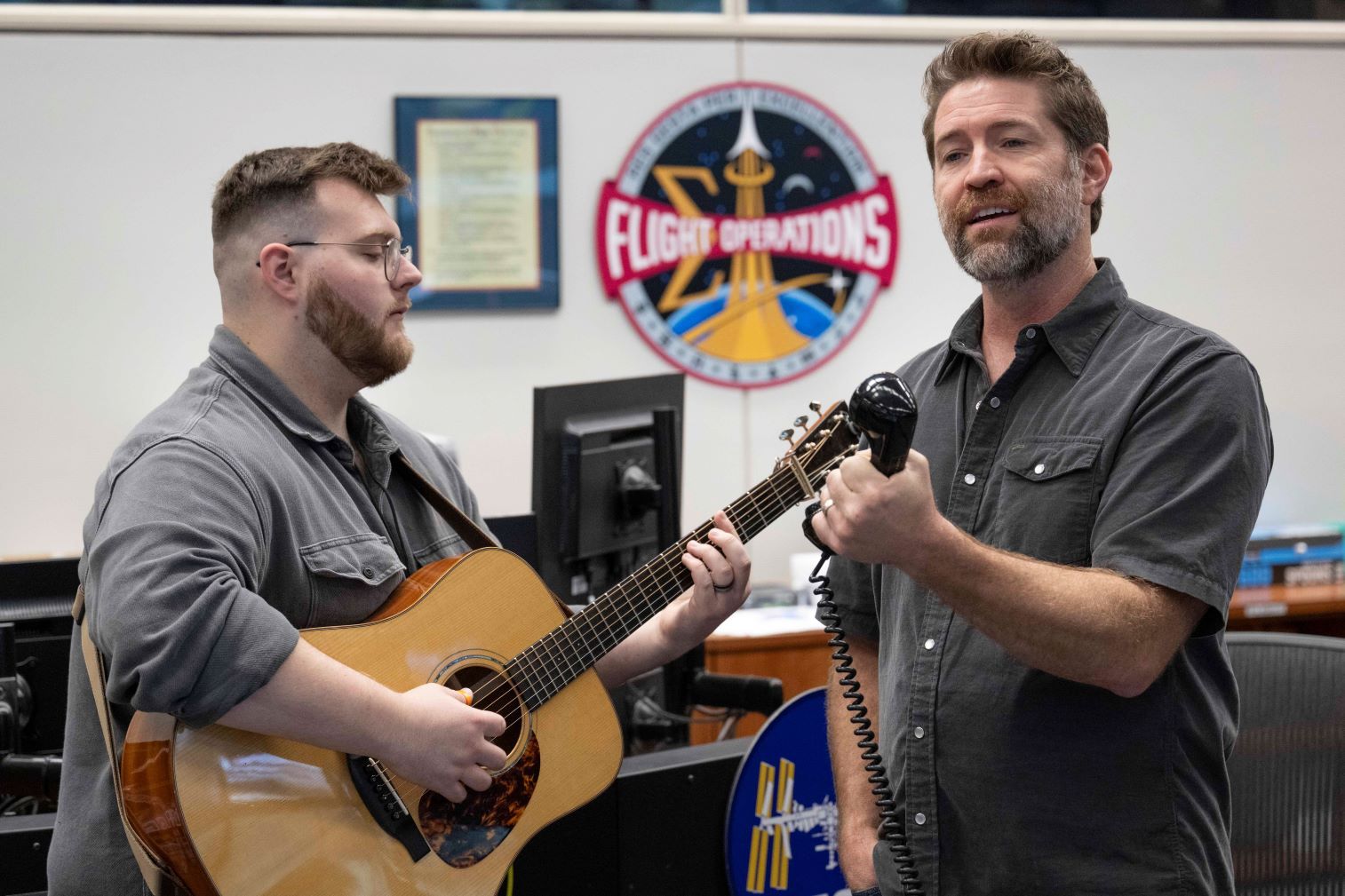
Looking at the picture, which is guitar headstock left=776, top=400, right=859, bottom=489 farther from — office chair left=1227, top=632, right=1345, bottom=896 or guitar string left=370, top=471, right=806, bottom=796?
office chair left=1227, top=632, right=1345, bottom=896

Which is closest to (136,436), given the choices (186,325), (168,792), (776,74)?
(168,792)

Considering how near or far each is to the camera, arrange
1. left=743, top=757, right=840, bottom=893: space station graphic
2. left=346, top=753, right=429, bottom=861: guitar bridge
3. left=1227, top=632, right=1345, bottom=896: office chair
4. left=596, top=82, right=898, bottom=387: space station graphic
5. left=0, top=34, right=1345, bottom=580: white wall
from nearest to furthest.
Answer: left=346, top=753, right=429, bottom=861: guitar bridge → left=1227, top=632, right=1345, bottom=896: office chair → left=743, top=757, right=840, bottom=893: space station graphic → left=0, top=34, right=1345, bottom=580: white wall → left=596, top=82, right=898, bottom=387: space station graphic

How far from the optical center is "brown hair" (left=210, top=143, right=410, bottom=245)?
1.93m

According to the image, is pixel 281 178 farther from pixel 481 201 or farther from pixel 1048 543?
pixel 481 201

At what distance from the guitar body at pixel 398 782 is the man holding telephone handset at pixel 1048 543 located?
0.45m

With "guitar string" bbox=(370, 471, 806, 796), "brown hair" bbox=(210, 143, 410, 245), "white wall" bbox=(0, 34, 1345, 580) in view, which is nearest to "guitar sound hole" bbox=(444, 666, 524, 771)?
"guitar string" bbox=(370, 471, 806, 796)

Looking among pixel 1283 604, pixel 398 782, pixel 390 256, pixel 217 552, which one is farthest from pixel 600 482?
pixel 1283 604

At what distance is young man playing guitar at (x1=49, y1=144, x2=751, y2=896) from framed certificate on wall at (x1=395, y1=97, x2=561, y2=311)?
2.15m

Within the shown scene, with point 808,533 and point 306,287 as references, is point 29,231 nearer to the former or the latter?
point 306,287

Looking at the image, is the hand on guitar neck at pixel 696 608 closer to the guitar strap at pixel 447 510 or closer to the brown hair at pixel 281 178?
the guitar strap at pixel 447 510

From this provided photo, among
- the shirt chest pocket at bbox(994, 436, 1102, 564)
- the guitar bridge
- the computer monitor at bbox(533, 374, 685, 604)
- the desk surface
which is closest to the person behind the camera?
the shirt chest pocket at bbox(994, 436, 1102, 564)

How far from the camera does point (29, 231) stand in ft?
13.0

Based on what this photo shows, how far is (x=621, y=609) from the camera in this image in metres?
1.98

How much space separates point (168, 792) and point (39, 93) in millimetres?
3085
